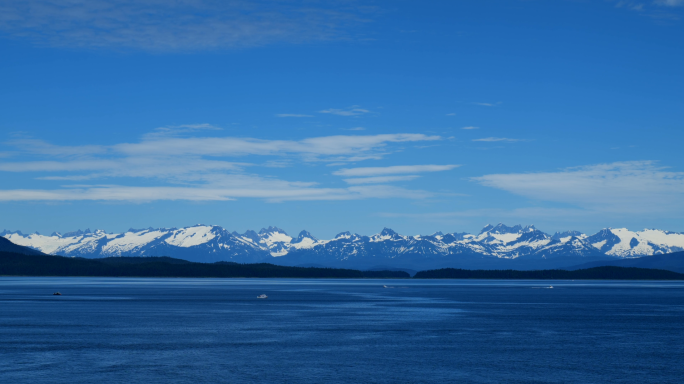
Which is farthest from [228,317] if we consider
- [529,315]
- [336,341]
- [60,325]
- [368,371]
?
[368,371]

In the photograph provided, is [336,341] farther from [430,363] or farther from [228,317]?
[228,317]

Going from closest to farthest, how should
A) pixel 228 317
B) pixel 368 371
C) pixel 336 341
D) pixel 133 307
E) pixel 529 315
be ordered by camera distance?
pixel 368 371 → pixel 336 341 → pixel 228 317 → pixel 529 315 → pixel 133 307

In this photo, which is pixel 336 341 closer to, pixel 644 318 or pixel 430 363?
pixel 430 363

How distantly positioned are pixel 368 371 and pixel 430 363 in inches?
238

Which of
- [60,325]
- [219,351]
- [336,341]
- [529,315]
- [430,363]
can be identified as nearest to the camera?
[430,363]

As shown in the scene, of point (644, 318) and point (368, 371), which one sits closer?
point (368, 371)

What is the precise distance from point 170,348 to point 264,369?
1455cm

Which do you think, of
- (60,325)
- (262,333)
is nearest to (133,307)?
(60,325)

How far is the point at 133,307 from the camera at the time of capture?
389 feet

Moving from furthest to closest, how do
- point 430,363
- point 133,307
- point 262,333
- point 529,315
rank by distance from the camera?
point 133,307 < point 529,315 < point 262,333 < point 430,363

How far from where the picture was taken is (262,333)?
74688 mm

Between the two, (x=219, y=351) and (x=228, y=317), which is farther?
(x=228, y=317)

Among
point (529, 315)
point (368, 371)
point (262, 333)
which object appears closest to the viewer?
point (368, 371)

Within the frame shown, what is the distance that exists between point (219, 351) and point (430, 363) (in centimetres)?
1778
